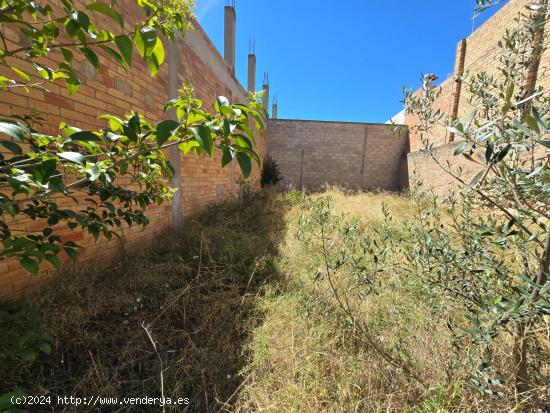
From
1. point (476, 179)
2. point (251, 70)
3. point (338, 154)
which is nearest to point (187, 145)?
point (476, 179)

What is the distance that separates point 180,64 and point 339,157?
9661 millimetres

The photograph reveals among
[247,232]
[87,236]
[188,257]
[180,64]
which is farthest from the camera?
[247,232]

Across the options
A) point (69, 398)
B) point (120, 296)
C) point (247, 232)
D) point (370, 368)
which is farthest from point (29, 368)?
point (247, 232)

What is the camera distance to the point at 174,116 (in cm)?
326

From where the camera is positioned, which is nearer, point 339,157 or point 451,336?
point 451,336

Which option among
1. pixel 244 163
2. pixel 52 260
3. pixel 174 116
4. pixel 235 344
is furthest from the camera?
pixel 174 116

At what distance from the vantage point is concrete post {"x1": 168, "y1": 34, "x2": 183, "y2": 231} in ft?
10.8

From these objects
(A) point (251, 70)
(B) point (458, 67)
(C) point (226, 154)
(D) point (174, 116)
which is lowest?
(C) point (226, 154)

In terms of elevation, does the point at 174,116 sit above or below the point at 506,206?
above

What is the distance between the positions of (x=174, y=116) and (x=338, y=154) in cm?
993

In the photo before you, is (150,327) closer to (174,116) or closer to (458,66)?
(174,116)

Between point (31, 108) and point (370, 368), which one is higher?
point (31, 108)

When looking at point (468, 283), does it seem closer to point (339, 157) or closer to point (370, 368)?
point (370, 368)

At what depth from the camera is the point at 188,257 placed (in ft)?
9.05
